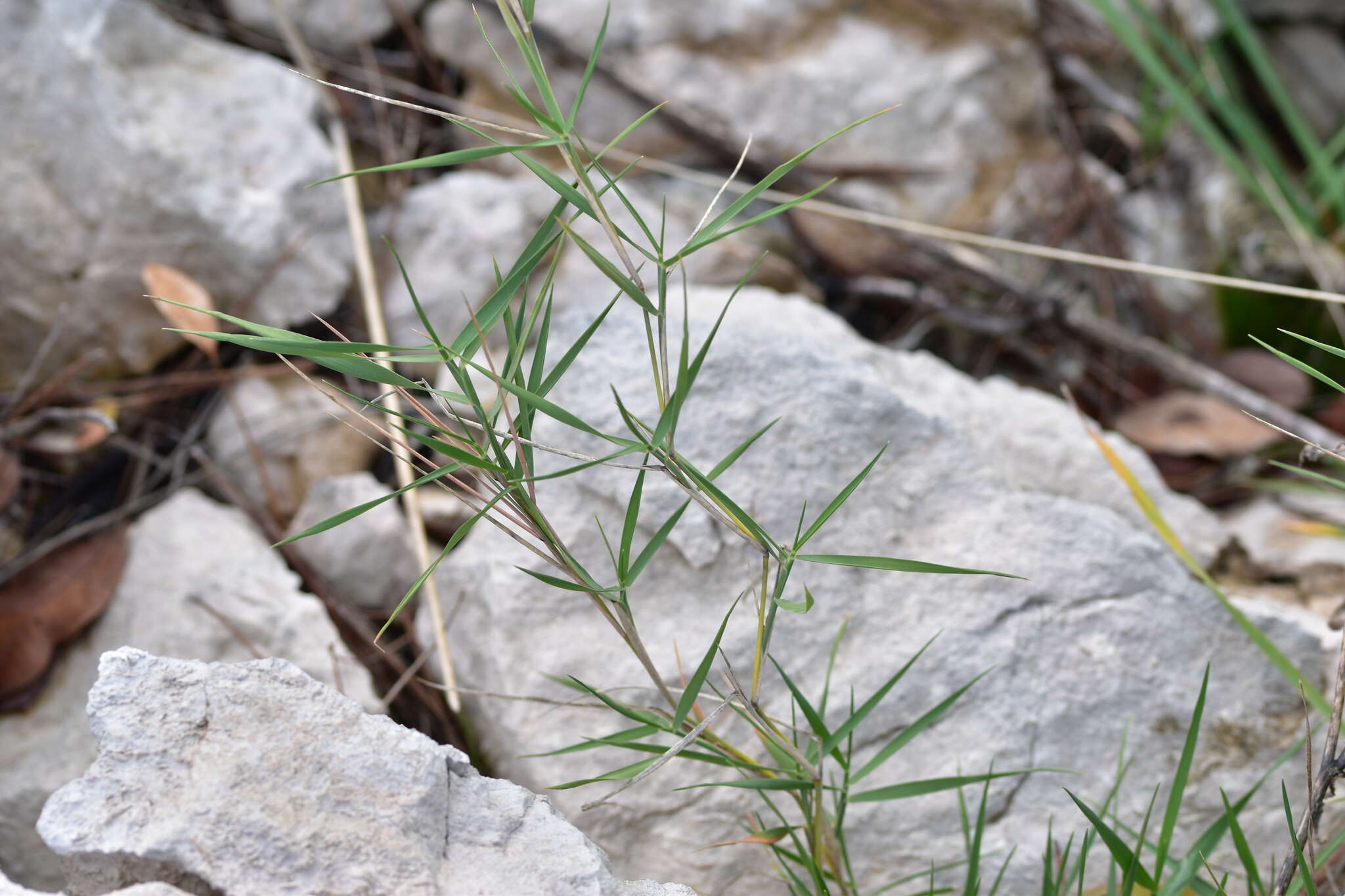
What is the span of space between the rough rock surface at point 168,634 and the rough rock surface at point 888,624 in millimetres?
218

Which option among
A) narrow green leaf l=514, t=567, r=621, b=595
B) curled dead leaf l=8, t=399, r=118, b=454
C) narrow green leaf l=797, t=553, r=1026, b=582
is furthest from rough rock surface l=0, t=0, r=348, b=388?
narrow green leaf l=797, t=553, r=1026, b=582

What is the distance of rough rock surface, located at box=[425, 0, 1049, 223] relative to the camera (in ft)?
6.40

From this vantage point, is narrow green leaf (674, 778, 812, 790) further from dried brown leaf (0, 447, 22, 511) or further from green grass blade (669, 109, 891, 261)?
dried brown leaf (0, 447, 22, 511)

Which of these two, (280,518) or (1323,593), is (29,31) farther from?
(1323,593)

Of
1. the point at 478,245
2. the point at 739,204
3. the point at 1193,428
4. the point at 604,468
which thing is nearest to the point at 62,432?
the point at 478,245

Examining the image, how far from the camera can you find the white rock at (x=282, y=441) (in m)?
1.54

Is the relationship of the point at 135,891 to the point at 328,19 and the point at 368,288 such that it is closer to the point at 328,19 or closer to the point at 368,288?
the point at 368,288

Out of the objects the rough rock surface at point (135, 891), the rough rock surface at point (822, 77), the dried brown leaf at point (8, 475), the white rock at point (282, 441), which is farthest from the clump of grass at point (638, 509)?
the rough rock surface at point (822, 77)

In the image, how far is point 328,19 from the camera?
1.94m

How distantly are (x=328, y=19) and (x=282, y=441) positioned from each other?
3.08 ft

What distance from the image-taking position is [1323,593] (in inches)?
53.9

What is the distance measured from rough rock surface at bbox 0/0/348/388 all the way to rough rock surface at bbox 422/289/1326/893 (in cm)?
67

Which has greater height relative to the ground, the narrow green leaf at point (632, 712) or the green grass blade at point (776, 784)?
the narrow green leaf at point (632, 712)

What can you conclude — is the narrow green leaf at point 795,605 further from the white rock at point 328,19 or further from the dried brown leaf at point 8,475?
the white rock at point 328,19
